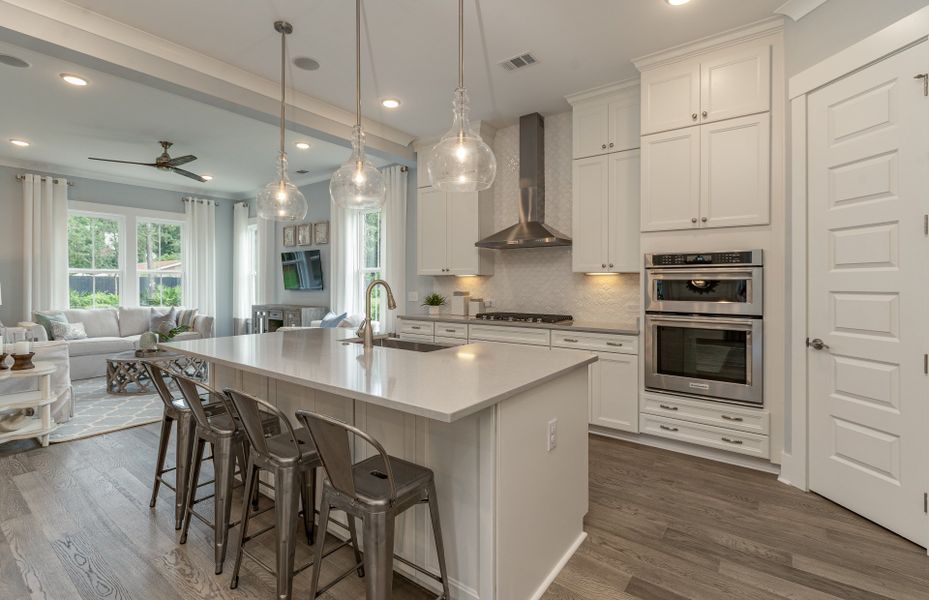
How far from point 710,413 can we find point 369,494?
2722 millimetres

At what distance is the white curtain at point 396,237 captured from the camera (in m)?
5.70

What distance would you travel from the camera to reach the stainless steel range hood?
444cm

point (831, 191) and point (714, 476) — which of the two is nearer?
point (831, 191)

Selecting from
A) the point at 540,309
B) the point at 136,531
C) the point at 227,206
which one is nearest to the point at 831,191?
the point at 540,309

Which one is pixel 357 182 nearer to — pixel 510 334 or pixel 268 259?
pixel 510 334

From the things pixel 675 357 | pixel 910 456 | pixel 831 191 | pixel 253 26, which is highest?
pixel 253 26

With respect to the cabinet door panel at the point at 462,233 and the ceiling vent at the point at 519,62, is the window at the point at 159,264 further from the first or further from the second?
the ceiling vent at the point at 519,62

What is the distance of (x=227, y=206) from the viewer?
28.3 ft

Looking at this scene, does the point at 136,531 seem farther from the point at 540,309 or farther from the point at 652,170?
the point at 652,170

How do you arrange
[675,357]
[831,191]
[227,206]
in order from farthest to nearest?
[227,206]
[675,357]
[831,191]

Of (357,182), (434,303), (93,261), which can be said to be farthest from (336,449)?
(93,261)

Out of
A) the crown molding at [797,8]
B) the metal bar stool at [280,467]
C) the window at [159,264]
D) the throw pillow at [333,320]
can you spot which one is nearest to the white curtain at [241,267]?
the window at [159,264]

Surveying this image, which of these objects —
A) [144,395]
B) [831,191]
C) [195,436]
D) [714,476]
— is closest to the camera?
[195,436]

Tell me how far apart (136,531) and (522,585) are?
201 centimetres
